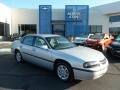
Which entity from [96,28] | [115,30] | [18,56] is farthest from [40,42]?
[115,30]

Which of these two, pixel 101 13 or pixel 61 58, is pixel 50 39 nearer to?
pixel 61 58

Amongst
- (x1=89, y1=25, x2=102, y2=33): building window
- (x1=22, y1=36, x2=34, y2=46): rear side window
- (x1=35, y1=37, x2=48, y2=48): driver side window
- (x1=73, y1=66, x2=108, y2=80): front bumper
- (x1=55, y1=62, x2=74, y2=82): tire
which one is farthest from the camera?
(x1=89, y1=25, x2=102, y2=33): building window

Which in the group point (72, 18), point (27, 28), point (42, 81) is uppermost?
point (72, 18)

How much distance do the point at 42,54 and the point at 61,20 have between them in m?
25.6

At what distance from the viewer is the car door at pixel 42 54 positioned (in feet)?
23.9

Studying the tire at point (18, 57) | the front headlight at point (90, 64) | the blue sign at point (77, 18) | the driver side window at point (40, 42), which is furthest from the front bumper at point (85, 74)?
the blue sign at point (77, 18)

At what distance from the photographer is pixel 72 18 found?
31203 mm

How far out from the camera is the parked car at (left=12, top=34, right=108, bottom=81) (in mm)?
6215

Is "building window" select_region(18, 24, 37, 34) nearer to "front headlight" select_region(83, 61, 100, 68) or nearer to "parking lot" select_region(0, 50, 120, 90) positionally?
"parking lot" select_region(0, 50, 120, 90)

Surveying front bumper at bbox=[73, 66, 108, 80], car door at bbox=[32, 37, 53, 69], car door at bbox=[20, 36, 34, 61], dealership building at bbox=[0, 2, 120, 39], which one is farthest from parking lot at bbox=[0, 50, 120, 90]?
dealership building at bbox=[0, 2, 120, 39]

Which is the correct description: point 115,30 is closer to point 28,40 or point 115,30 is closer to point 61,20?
point 61,20

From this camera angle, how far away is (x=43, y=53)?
7.49 meters

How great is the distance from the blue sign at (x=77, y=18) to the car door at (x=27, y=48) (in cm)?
2238

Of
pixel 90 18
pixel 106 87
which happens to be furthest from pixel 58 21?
pixel 106 87
